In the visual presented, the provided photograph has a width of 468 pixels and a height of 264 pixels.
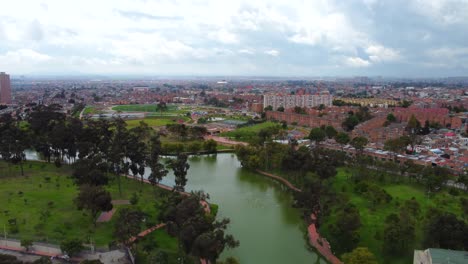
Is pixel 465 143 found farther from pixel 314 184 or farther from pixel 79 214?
pixel 79 214

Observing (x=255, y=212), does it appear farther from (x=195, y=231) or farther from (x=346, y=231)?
(x=195, y=231)

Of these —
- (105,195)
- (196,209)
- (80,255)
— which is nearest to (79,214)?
(105,195)

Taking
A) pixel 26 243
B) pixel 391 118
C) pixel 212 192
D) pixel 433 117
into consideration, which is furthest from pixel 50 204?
pixel 433 117

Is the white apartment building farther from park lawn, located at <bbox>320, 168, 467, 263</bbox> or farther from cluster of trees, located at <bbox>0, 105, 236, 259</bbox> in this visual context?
park lawn, located at <bbox>320, 168, 467, 263</bbox>

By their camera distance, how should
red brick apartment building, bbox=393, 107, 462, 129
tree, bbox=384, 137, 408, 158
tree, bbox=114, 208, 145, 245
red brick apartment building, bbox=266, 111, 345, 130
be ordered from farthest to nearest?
1. red brick apartment building, bbox=266, 111, 345, 130
2. red brick apartment building, bbox=393, 107, 462, 129
3. tree, bbox=384, 137, 408, 158
4. tree, bbox=114, 208, 145, 245

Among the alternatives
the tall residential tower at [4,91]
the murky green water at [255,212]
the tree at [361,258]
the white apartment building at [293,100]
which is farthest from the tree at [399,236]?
the tall residential tower at [4,91]

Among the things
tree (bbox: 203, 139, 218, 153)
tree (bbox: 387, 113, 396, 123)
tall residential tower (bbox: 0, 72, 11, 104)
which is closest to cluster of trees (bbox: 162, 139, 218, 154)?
tree (bbox: 203, 139, 218, 153)

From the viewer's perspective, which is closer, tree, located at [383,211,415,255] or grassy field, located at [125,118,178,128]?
tree, located at [383,211,415,255]
